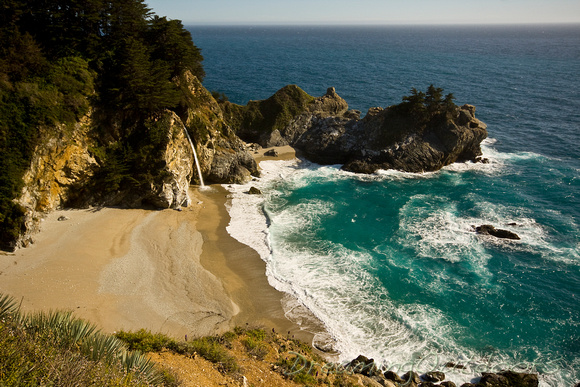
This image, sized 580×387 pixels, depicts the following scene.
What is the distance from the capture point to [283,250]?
3086 cm

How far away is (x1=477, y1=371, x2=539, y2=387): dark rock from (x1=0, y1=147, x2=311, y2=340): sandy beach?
1040cm

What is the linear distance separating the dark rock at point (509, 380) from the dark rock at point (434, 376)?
1938 mm

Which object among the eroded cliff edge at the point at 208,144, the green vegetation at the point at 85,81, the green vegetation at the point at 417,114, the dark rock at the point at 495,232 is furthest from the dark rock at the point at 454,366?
the green vegetation at the point at 417,114

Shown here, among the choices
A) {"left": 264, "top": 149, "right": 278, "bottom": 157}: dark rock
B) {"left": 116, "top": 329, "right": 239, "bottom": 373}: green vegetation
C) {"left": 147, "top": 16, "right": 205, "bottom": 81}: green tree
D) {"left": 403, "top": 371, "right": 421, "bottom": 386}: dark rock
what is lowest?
{"left": 403, "top": 371, "right": 421, "bottom": 386}: dark rock

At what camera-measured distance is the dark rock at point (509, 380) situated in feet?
65.2

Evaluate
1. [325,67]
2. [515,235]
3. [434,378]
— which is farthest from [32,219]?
[325,67]

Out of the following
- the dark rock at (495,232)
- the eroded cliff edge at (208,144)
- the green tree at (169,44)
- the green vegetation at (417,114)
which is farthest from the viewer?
the green vegetation at (417,114)

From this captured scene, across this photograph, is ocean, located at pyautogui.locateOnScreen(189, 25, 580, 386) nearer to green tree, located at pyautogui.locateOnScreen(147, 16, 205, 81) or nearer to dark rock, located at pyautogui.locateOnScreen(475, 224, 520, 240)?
dark rock, located at pyautogui.locateOnScreen(475, 224, 520, 240)

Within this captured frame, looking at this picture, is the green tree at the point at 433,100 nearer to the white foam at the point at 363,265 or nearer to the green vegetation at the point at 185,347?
the white foam at the point at 363,265

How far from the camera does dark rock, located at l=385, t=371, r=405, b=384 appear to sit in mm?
20109

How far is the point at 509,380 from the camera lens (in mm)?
20047

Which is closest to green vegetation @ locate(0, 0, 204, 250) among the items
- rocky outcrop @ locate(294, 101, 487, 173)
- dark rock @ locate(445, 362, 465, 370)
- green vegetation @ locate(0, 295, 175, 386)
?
green vegetation @ locate(0, 295, 175, 386)

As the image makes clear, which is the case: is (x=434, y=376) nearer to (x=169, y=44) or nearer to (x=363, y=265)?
(x=363, y=265)

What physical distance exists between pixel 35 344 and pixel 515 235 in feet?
120
